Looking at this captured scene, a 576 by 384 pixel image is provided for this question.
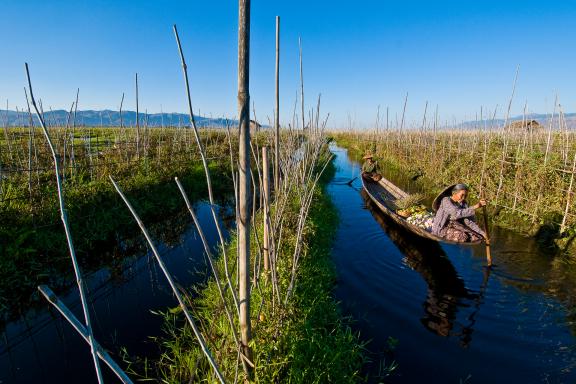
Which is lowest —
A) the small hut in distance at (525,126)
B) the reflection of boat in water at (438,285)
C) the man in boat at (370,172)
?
the reflection of boat in water at (438,285)

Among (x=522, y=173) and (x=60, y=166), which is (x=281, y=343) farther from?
(x=60, y=166)

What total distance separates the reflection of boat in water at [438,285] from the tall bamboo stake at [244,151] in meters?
3.21

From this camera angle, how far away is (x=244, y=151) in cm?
144

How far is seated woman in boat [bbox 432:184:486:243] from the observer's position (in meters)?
5.24

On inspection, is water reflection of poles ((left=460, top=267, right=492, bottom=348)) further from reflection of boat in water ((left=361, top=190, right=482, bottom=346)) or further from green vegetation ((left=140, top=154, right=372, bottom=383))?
green vegetation ((left=140, top=154, right=372, bottom=383))

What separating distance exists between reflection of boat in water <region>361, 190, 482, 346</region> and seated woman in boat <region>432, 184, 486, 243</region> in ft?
2.21

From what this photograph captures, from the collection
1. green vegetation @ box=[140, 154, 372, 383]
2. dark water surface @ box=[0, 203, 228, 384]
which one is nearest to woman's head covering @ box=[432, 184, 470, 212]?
green vegetation @ box=[140, 154, 372, 383]

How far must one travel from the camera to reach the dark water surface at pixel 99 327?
3.21 metres

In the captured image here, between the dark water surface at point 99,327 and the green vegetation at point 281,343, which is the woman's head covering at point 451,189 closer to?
the green vegetation at point 281,343

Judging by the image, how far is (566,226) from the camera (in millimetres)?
5957

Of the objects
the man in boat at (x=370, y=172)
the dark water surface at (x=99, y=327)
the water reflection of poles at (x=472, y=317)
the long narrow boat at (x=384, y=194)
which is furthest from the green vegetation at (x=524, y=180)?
the dark water surface at (x=99, y=327)

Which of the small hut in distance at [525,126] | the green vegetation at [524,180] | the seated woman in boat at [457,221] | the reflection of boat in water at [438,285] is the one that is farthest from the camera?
the small hut in distance at [525,126]

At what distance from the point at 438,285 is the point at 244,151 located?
15.6 feet

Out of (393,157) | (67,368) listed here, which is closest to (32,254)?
(67,368)
